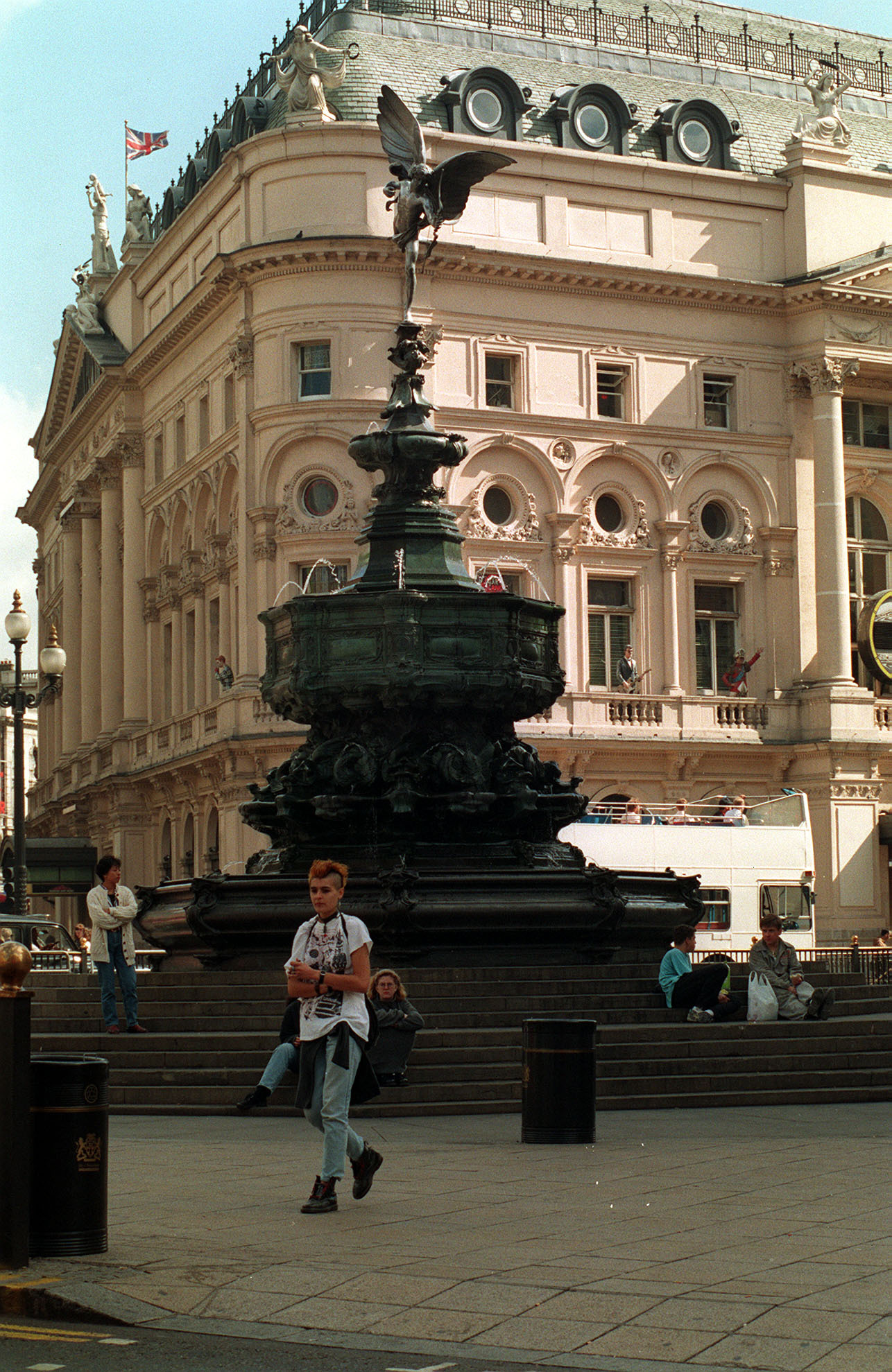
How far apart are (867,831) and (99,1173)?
4571 cm

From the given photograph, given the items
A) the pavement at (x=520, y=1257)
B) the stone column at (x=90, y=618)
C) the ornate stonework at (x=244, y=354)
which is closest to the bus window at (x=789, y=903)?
the ornate stonework at (x=244, y=354)

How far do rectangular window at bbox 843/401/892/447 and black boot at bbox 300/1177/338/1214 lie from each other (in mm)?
49559

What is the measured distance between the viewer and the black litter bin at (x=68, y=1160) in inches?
385

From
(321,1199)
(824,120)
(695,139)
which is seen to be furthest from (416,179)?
(824,120)

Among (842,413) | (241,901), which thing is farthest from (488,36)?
(241,901)

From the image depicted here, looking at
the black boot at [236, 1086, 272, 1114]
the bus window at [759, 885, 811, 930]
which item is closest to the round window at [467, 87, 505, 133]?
the bus window at [759, 885, 811, 930]

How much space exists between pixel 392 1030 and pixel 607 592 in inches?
1505

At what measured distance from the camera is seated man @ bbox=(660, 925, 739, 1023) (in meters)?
18.9

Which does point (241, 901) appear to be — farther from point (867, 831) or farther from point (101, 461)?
point (101, 461)

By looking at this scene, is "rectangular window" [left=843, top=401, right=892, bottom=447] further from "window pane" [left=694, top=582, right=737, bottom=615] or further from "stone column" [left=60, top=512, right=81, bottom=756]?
"stone column" [left=60, top=512, right=81, bottom=756]

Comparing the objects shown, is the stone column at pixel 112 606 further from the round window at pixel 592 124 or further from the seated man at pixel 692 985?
Result: the seated man at pixel 692 985

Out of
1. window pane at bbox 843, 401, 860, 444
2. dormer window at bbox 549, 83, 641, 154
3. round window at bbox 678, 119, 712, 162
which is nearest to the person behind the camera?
dormer window at bbox 549, 83, 641, 154

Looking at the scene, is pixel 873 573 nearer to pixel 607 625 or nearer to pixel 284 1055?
pixel 607 625

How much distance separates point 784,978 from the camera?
63.1 ft
